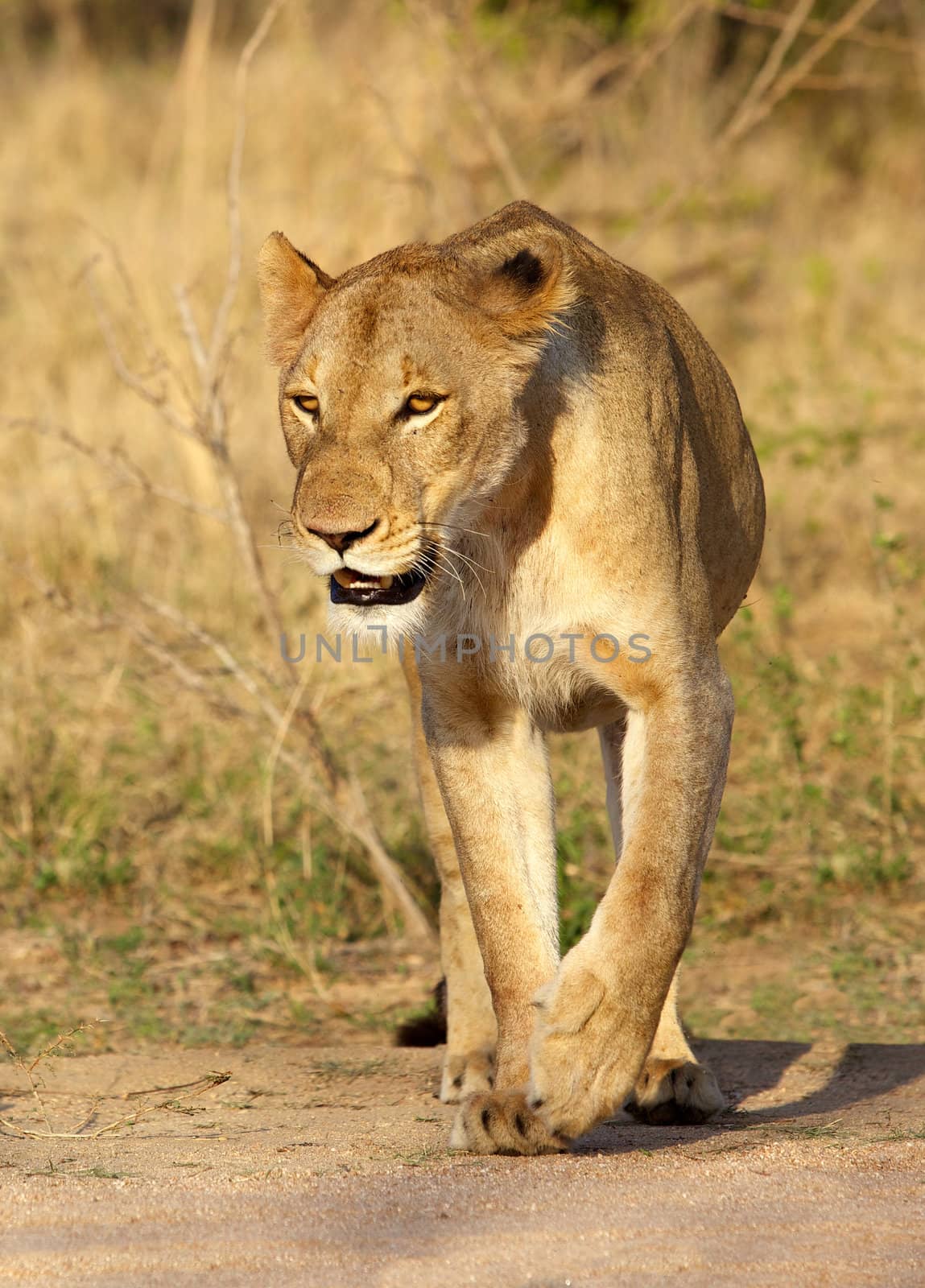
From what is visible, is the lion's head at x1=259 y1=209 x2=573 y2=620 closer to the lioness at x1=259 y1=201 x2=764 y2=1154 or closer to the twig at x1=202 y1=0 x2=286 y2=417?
the lioness at x1=259 y1=201 x2=764 y2=1154

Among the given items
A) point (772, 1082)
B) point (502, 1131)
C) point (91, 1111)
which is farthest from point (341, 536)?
point (772, 1082)

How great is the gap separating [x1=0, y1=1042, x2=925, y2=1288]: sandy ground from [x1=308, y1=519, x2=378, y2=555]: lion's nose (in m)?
1.10

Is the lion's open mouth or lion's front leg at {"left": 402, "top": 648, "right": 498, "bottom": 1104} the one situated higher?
the lion's open mouth

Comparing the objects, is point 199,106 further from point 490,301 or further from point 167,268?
point 490,301

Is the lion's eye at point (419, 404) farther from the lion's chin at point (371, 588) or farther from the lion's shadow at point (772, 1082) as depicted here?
the lion's shadow at point (772, 1082)

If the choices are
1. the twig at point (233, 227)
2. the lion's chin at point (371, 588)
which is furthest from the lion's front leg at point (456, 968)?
the twig at point (233, 227)

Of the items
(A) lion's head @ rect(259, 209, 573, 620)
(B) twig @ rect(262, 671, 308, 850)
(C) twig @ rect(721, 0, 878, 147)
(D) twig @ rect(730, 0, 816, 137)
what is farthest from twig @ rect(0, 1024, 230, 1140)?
(C) twig @ rect(721, 0, 878, 147)

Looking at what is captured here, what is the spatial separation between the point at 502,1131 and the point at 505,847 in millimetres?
647

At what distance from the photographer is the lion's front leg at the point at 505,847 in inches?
137

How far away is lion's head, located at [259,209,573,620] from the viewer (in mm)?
3172

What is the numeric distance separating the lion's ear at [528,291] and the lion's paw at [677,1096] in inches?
63.6

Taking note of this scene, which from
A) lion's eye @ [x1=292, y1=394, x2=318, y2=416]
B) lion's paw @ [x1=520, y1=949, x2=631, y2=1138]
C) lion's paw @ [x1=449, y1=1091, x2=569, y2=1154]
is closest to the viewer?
lion's paw @ [x1=520, y1=949, x2=631, y2=1138]

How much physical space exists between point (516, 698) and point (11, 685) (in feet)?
→ 11.2

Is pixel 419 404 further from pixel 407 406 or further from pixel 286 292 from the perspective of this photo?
pixel 286 292
